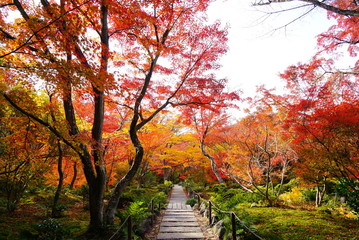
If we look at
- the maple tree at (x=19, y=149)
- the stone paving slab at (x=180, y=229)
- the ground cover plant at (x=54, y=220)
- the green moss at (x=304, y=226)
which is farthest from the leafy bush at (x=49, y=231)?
the green moss at (x=304, y=226)

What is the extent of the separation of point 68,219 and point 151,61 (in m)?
7.38

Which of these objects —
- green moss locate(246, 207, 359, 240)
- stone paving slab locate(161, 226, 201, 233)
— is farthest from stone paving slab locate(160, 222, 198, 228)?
green moss locate(246, 207, 359, 240)

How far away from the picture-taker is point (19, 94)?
4891mm

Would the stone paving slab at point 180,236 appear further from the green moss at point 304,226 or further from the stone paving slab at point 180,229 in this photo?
the green moss at point 304,226

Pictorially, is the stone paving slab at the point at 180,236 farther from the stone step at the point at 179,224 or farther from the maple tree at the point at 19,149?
the maple tree at the point at 19,149

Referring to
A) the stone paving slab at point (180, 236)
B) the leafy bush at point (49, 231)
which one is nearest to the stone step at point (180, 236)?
the stone paving slab at point (180, 236)

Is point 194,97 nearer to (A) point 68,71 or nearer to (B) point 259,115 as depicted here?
(B) point 259,115

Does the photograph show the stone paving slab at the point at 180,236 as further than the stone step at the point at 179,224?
No

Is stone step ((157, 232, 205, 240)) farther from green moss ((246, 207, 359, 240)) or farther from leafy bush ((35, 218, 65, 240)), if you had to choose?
leafy bush ((35, 218, 65, 240))

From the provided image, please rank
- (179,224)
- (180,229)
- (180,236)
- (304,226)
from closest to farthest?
(180,236)
(304,226)
(180,229)
(179,224)

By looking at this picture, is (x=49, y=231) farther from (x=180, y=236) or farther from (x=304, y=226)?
(x=304, y=226)

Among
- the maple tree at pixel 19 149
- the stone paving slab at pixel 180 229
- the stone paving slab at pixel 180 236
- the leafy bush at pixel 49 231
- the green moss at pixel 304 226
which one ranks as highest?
the maple tree at pixel 19 149

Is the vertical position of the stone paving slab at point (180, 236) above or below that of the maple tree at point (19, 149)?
below

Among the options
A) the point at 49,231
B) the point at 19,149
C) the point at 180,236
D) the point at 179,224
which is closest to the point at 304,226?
the point at 180,236
